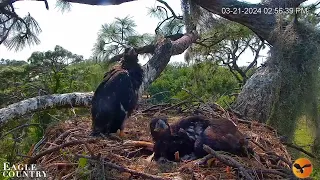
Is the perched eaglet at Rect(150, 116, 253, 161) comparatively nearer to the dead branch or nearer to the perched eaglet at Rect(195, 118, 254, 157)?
the perched eaglet at Rect(195, 118, 254, 157)

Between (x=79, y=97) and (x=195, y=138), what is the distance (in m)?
1.93

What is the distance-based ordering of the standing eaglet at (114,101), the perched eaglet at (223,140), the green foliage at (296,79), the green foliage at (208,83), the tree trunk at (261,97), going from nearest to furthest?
the perched eaglet at (223,140)
the standing eaglet at (114,101)
the green foliage at (296,79)
the tree trunk at (261,97)
the green foliage at (208,83)

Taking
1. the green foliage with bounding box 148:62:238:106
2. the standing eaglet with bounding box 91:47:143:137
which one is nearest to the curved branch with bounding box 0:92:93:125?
the standing eaglet with bounding box 91:47:143:137

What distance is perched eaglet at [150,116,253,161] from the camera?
11.4 ft

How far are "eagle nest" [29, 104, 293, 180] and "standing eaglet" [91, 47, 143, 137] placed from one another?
0.61 feet

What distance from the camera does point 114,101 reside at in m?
4.58

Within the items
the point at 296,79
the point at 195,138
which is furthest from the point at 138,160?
the point at 296,79

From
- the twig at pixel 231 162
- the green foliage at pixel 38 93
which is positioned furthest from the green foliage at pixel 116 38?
the twig at pixel 231 162

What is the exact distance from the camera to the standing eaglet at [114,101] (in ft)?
14.5

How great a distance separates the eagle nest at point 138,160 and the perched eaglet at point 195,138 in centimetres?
13

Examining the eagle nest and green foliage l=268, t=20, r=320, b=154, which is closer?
the eagle nest

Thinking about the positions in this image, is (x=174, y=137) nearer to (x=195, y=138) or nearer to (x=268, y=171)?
(x=195, y=138)

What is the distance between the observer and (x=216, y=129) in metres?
3.67

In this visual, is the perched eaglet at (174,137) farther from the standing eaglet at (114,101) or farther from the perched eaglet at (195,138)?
the standing eaglet at (114,101)
